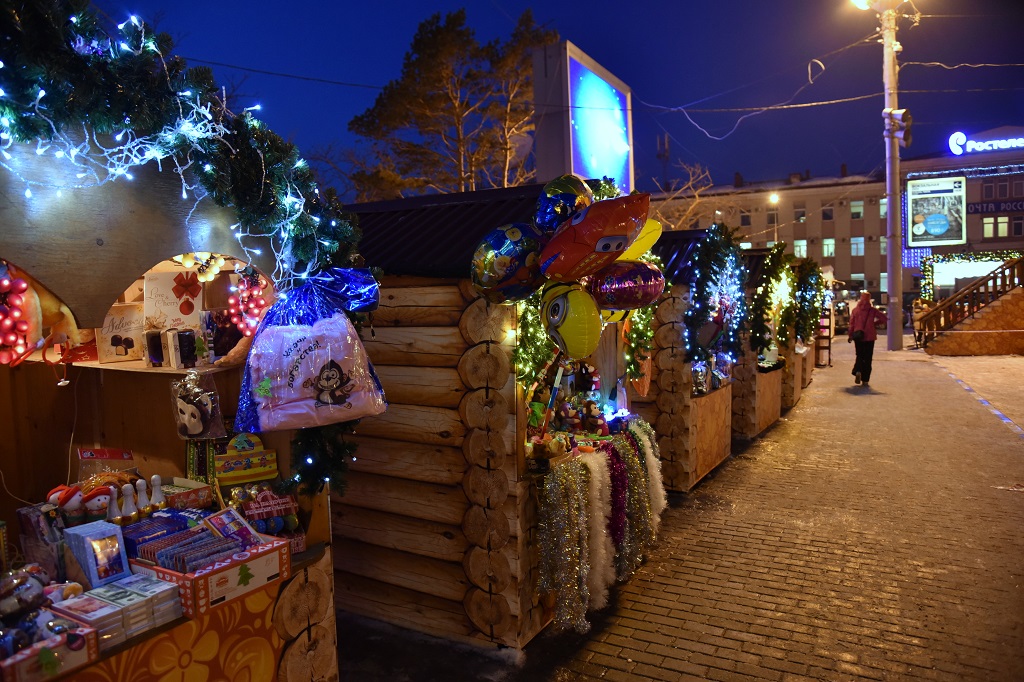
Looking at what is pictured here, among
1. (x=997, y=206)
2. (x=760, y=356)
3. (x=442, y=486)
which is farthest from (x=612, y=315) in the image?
(x=997, y=206)

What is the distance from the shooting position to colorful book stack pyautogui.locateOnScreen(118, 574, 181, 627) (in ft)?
8.27

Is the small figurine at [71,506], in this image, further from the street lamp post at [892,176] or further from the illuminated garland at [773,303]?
the street lamp post at [892,176]

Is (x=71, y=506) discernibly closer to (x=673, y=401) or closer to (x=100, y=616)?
(x=100, y=616)

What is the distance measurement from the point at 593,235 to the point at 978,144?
98.8ft

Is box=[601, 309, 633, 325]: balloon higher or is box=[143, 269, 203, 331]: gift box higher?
box=[143, 269, 203, 331]: gift box

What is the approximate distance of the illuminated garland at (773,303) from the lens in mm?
10328

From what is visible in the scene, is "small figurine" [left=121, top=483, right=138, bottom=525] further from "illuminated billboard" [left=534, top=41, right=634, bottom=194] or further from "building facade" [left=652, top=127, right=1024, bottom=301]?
"building facade" [left=652, top=127, right=1024, bottom=301]

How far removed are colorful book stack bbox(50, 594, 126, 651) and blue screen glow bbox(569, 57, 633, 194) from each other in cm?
675

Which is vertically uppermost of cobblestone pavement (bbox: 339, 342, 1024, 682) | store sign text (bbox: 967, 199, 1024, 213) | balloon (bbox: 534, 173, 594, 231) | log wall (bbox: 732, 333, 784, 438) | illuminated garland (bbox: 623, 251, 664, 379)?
store sign text (bbox: 967, 199, 1024, 213)

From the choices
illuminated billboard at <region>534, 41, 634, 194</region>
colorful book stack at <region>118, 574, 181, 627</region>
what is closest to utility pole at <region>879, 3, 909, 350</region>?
illuminated billboard at <region>534, 41, 634, 194</region>

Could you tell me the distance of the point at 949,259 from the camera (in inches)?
1000

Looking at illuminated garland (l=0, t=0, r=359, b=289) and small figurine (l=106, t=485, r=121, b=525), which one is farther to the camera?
small figurine (l=106, t=485, r=121, b=525)

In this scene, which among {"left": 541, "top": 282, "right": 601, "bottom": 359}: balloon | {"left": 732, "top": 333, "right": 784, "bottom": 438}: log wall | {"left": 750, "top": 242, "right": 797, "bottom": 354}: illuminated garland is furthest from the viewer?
{"left": 750, "top": 242, "right": 797, "bottom": 354}: illuminated garland

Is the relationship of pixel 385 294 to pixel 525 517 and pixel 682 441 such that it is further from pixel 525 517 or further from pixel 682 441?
pixel 682 441
